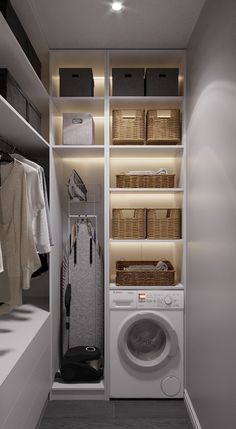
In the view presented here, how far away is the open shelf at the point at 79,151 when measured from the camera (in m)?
3.21

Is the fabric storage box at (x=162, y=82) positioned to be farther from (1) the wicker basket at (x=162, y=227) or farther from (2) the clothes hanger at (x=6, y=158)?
(2) the clothes hanger at (x=6, y=158)

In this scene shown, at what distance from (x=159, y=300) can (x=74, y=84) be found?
1.87 meters

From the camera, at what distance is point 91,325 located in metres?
3.37

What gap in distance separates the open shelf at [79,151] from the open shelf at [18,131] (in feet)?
0.43

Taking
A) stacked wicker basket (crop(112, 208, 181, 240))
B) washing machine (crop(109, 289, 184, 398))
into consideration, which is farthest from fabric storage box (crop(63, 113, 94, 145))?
washing machine (crop(109, 289, 184, 398))

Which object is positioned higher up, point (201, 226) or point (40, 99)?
point (40, 99)

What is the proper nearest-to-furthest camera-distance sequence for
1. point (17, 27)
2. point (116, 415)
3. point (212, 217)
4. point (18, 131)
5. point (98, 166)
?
point (212, 217), point (17, 27), point (18, 131), point (116, 415), point (98, 166)

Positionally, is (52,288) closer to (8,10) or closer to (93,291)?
(93,291)

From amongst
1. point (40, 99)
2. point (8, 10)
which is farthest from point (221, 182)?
point (40, 99)

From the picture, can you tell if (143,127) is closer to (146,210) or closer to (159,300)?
(146,210)

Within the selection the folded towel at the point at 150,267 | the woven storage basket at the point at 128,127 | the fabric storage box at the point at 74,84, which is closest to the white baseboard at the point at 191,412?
the folded towel at the point at 150,267

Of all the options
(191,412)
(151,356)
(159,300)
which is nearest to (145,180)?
(159,300)

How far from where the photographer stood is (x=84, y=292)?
11.0ft

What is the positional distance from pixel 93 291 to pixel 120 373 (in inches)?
27.2
